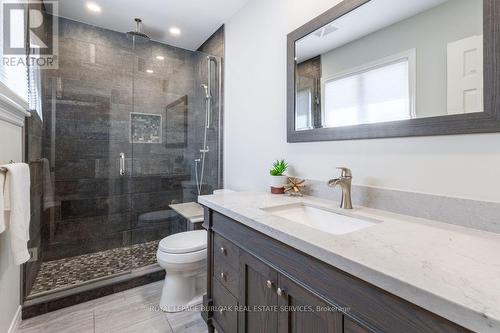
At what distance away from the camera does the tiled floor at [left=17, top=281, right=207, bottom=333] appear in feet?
5.07

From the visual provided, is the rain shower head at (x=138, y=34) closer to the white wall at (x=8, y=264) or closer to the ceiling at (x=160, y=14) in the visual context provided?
the ceiling at (x=160, y=14)

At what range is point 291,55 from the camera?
1.58 m

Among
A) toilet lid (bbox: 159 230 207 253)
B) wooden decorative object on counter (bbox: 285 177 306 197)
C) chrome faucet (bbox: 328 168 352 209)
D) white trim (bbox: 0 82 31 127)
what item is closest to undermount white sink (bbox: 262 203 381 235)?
chrome faucet (bbox: 328 168 352 209)

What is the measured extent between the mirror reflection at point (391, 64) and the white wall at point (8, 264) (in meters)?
1.71

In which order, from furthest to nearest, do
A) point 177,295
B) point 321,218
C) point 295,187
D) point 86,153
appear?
point 86,153, point 177,295, point 295,187, point 321,218

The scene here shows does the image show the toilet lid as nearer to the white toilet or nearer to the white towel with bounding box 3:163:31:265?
the white toilet

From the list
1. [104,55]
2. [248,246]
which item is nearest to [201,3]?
[104,55]

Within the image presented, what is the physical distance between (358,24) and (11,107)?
1.97 metres

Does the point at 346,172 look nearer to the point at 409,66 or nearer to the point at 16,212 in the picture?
the point at 409,66

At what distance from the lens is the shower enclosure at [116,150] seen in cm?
229

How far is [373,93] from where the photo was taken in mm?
1173

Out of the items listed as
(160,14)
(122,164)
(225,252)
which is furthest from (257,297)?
(160,14)

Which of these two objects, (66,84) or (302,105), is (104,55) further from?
(302,105)

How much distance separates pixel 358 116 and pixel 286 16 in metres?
0.96
